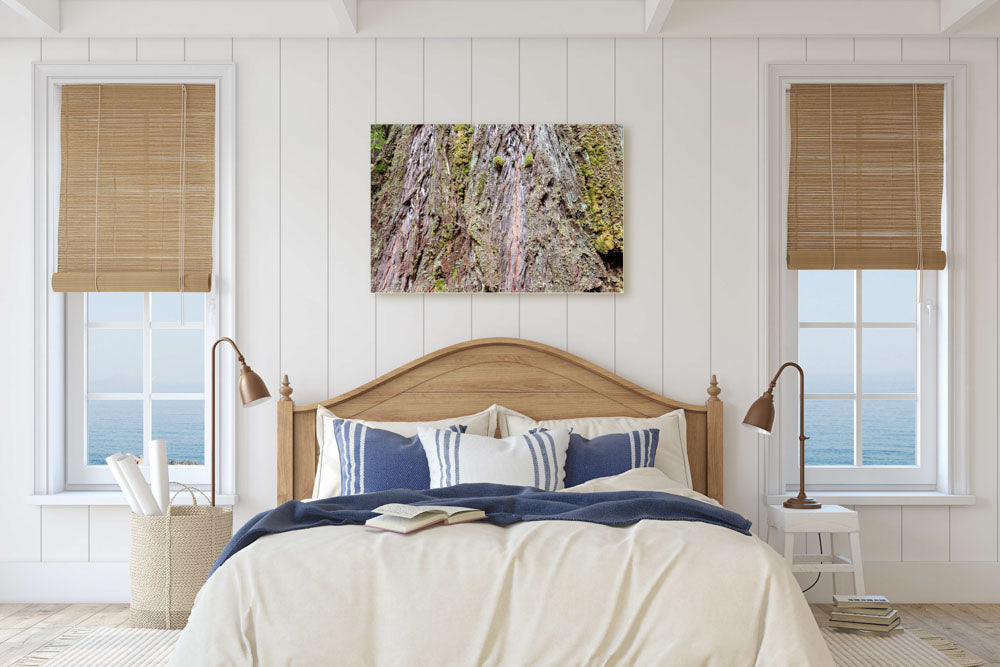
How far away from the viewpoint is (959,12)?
3486 mm

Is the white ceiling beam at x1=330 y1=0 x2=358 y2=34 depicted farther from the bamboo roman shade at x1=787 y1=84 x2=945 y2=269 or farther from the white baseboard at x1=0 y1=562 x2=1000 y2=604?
the white baseboard at x1=0 y1=562 x2=1000 y2=604

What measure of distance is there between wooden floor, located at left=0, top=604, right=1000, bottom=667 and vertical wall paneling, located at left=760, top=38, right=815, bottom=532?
66 cm

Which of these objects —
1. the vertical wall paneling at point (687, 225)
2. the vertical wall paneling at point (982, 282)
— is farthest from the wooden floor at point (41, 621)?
the vertical wall paneling at point (982, 282)

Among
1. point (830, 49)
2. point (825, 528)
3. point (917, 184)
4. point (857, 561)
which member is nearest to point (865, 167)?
point (917, 184)

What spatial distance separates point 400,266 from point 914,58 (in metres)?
2.59

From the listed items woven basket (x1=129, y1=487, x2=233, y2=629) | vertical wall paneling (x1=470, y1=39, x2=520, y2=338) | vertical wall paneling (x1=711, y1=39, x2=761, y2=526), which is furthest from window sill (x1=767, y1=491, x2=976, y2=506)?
woven basket (x1=129, y1=487, x2=233, y2=629)

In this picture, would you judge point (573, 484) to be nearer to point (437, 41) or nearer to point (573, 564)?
point (573, 564)

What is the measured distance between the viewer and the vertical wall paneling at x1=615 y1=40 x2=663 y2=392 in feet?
12.0

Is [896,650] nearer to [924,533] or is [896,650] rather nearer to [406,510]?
[924,533]

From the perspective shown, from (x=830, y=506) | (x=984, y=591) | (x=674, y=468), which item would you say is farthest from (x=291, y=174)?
(x=984, y=591)

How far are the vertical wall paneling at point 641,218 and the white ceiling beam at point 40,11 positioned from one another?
2578 millimetres

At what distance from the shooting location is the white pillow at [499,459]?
296 cm

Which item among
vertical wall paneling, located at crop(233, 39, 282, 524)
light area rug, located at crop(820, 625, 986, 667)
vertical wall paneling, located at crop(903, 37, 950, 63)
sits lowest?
light area rug, located at crop(820, 625, 986, 667)

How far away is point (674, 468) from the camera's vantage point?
11.0 ft
